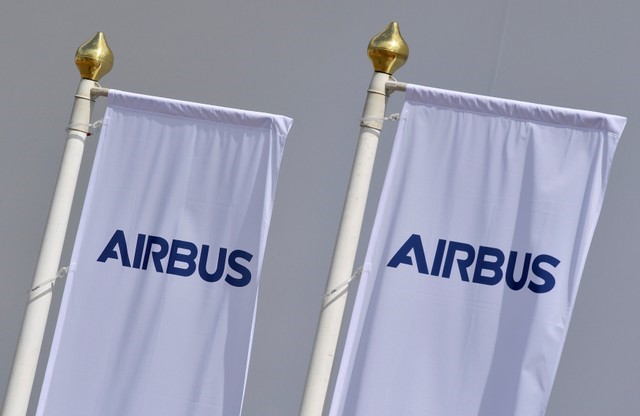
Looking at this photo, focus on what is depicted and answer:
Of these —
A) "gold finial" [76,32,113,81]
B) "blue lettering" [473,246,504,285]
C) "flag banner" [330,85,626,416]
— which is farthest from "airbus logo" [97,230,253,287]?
"blue lettering" [473,246,504,285]

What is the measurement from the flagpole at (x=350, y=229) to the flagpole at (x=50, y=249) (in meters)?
1.14

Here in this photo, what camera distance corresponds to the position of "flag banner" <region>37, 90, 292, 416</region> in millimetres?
4090

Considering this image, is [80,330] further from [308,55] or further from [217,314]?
[308,55]

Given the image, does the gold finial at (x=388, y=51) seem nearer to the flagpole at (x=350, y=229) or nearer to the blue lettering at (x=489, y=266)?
the flagpole at (x=350, y=229)

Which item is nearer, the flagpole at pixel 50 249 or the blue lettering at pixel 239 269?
the blue lettering at pixel 239 269

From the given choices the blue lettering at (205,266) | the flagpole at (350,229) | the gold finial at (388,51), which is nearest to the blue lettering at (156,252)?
the blue lettering at (205,266)

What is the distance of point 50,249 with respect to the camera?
4.48 metres

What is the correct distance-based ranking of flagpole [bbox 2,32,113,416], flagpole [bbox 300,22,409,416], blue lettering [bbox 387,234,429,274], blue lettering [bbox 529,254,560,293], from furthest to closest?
flagpole [bbox 2,32,113,416]
flagpole [bbox 300,22,409,416]
blue lettering [bbox 387,234,429,274]
blue lettering [bbox 529,254,560,293]

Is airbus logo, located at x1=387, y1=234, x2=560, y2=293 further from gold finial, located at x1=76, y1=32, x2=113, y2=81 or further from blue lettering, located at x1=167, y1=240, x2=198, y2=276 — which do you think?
gold finial, located at x1=76, y1=32, x2=113, y2=81

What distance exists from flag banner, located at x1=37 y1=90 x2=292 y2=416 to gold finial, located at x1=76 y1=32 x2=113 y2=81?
1.01ft

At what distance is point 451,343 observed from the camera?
3.77m

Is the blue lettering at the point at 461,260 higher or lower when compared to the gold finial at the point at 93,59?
lower

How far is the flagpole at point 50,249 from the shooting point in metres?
4.45

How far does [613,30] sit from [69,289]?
2.86 meters
